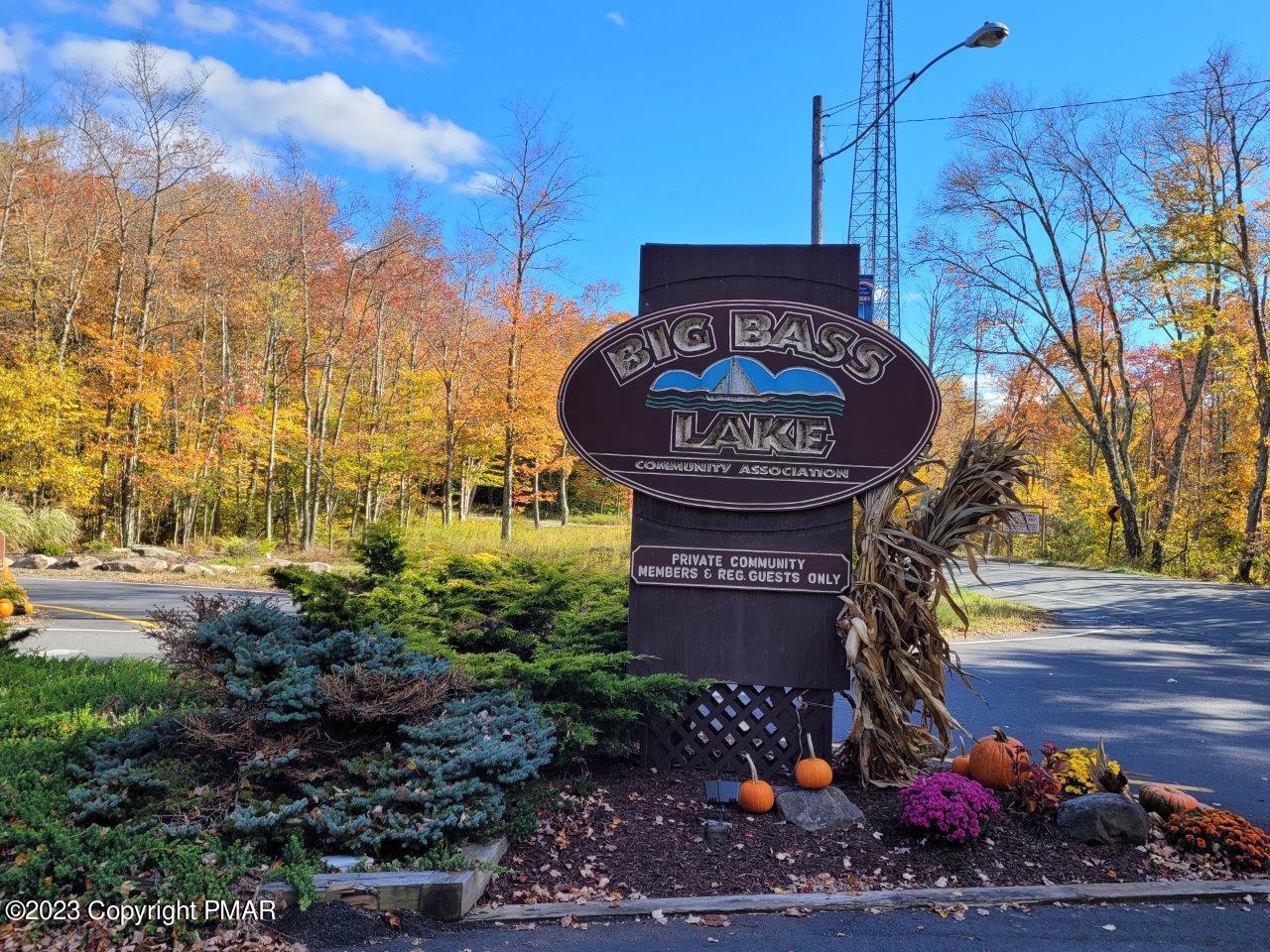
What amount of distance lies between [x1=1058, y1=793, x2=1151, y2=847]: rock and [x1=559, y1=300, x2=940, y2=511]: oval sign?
2.03 metres

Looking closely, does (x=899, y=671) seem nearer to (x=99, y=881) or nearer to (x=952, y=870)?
(x=952, y=870)

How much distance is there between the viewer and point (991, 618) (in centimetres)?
1451

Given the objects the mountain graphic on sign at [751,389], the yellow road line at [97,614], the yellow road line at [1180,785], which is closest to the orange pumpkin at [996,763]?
the yellow road line at [1180,785]

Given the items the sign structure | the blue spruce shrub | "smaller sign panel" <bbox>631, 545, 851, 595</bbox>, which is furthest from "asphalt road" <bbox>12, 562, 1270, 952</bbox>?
"smaller sign panel" <bbox>631, 545, 851, 595</bbox>

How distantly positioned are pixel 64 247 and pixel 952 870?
29.6 m

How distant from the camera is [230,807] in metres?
3.62

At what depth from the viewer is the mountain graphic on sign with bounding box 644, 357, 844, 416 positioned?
198 inches

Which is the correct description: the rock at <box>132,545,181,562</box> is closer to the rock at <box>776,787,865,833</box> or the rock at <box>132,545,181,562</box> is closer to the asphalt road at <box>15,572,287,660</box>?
the asphalt road at <box>15,572,287,660</box>

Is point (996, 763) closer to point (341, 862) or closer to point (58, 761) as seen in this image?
point (341, 862)

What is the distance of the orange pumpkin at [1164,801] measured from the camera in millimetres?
4191

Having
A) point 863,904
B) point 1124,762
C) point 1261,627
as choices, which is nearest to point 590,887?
point 863,904

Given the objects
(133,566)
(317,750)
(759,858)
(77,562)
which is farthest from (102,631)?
(759,858)

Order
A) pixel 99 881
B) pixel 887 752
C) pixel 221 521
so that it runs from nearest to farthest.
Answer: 1. pixel 99 881
2. pixel 887 752
3. pixel 221 521

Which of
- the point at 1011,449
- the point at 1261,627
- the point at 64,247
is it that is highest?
the point at 64,247
